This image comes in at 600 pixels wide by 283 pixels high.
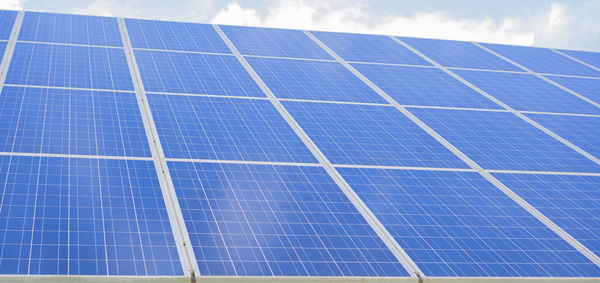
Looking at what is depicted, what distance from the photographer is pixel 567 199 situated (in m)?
14.5

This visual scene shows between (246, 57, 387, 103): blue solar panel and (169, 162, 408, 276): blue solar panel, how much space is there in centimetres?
518

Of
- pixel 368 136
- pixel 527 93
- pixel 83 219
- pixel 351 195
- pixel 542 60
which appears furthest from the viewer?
pixel 542 60

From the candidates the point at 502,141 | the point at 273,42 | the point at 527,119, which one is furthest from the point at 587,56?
the point at 502,141

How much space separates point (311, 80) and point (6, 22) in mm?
9242

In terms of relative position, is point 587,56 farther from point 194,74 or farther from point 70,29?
point 70,29

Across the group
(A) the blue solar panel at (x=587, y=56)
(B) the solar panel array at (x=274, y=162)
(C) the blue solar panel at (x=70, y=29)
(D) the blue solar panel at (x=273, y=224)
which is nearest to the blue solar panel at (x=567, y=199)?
(B) the solar panel array at (x=274, y=162)

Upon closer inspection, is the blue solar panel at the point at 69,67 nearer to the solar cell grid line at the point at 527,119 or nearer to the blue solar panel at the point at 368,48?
the blue solar panel at the point at 368,48

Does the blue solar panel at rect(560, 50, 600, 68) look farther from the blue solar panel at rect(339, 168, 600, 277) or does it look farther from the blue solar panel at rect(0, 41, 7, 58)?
the blue solar panel at rect(0, 41, 7, 58)

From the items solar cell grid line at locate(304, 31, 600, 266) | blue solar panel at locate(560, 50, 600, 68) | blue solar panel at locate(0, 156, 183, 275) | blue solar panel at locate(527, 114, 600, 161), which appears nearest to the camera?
blue solar panel at locate(0, 156, 183, 275)

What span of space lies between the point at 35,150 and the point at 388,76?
37.4 feet

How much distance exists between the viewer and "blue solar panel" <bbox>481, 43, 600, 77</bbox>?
25.5m

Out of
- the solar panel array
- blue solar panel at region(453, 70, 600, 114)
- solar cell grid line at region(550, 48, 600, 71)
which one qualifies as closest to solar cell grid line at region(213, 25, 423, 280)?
the solar panel array

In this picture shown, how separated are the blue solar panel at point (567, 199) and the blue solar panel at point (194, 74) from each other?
676 cm

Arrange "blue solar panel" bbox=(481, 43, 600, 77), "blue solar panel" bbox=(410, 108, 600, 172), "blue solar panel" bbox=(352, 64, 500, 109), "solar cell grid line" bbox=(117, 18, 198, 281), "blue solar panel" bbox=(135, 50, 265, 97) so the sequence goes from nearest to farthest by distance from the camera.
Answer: "solar cell grid line" bbox=(117, 18, 198, 281) → "blue solar panel" bbox=(410, 108, 600, 172) → "blue solar panel" bbox=(135, 50, 265, 97) → "blue solar panel" bbox=(352, 64, 500, 109) → "blue solar panel" bbox=(481, 43, 600, 77)
